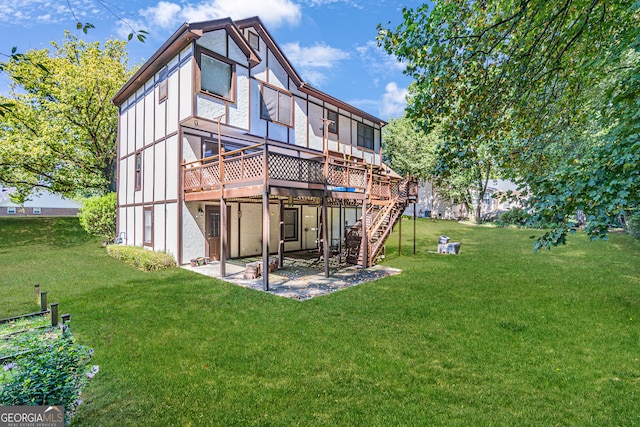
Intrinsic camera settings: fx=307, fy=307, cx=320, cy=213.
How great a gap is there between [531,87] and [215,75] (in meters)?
10.8

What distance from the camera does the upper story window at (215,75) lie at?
37.9 ft

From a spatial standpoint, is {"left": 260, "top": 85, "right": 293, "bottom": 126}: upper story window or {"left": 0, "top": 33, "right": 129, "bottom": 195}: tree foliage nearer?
{"left": 260, "top": 85, "right": 293, "bottom": 126}: upper story window

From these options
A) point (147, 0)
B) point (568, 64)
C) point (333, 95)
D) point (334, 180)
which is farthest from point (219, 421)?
point (333, 95)

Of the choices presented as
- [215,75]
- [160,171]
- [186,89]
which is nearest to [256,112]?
[215,75]

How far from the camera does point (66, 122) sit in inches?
755

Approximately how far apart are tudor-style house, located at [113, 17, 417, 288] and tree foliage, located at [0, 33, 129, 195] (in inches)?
190

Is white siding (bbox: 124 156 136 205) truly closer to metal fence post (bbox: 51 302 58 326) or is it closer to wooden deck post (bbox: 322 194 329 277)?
wooden deck post (bbox: 322 194 329 277)

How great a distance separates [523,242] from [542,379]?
18.3 m

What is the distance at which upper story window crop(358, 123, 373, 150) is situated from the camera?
1920cm

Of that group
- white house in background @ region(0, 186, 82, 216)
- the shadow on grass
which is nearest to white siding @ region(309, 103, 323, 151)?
the shadow on grass

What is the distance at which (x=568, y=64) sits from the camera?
18.1ft

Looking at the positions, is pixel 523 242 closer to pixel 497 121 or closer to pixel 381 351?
pixel 497 121

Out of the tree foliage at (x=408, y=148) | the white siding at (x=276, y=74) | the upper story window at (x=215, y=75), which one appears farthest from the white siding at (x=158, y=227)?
the tree foliage at (x=408, y=148)

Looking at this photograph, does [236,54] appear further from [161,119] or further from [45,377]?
[45,377]
